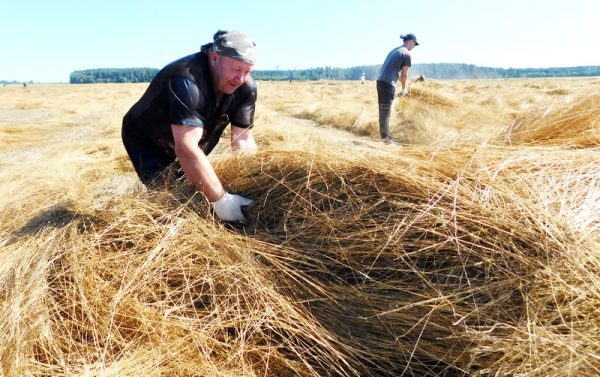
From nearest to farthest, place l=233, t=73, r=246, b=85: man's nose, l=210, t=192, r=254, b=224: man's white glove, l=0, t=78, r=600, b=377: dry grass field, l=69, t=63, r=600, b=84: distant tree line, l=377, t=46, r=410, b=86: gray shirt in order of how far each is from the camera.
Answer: l=0, t=78, r=600, b=377: dry grass field < l=210, t=192, r=254, b=224: man's white glove < l=233, t=73, r=246, b=85: man's nose < l=377, t=46, r=410, b=86: gray shirt < l=69, t=63, r=600, b=84: distant tree line

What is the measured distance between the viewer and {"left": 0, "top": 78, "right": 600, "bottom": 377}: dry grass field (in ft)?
3.77

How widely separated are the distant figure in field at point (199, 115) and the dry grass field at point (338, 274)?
15 centimetres

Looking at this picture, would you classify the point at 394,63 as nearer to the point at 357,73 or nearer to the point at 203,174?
the point at 203,174

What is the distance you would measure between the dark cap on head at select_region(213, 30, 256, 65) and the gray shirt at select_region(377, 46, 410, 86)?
4.30m

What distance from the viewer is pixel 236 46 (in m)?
1.91

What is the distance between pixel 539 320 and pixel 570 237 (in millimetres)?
253

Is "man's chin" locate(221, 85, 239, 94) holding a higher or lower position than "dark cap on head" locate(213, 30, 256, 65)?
lower

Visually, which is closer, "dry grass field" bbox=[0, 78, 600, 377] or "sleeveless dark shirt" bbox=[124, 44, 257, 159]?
"dry grass field" bbox=[0, 78, 600, 377]

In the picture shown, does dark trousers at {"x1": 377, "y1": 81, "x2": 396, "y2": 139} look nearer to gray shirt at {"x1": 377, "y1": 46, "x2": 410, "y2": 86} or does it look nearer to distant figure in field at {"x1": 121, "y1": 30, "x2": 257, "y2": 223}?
gray shirt at {"x1": 377, "y1": 46, "x2": 410, "y2": 86}

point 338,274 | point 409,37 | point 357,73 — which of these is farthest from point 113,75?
point 338,274

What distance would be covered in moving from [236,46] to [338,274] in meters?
1.13

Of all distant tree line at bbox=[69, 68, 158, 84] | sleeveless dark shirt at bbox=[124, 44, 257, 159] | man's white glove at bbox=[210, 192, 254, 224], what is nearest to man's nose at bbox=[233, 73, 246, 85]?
sleeveless dark shirt at bbox=[124, 44, 257, 159]

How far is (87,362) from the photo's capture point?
1.26 meters

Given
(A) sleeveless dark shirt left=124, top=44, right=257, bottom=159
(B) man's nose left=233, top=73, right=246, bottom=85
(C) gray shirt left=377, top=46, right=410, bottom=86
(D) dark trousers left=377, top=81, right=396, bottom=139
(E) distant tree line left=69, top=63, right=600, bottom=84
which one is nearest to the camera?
(A) sleeveless dark shirt left=124, top=44, right=257, bottom=159
